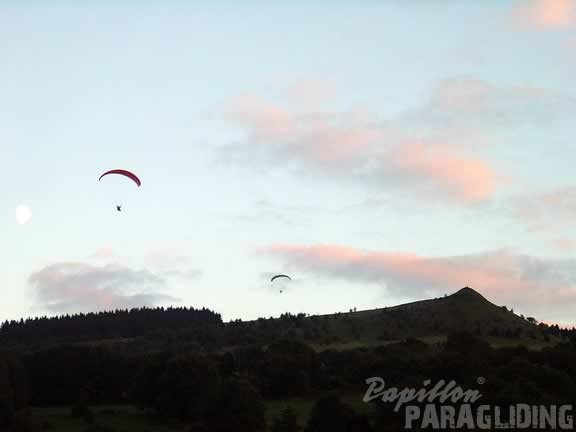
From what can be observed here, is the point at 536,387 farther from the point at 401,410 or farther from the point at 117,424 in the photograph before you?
the point at 117,424

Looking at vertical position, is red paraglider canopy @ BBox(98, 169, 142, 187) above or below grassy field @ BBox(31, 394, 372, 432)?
above

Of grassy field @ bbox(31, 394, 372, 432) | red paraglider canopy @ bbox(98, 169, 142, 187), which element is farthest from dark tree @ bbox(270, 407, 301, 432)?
red paraglider canopy @ bbox(98, 169, 142, 187)

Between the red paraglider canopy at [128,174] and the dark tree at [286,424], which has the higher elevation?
the red paraglider canopy at [128,174]

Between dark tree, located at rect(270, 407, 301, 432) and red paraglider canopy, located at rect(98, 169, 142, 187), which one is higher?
red paraglider canopy, located at rect(98, 169, 142, 187)

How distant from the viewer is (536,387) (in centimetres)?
11162

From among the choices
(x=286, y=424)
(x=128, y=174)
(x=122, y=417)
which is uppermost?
(x=128, y=174)

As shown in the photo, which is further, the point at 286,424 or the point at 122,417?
the point at 122,417

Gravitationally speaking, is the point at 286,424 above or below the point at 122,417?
below

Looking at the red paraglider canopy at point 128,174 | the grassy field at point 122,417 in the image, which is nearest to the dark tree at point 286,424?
the grassy field at point 122,417

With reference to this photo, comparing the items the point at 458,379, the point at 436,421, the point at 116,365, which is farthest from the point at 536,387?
the point at 116,365

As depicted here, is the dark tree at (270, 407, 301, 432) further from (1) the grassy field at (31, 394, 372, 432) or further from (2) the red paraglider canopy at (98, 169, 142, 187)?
(2) the red paraglider canopy at (98, 169, 142, 187)

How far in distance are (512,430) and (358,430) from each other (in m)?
17.0

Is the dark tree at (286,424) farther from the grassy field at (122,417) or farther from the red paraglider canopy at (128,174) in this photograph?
the red paraglider canopy at (128,174)

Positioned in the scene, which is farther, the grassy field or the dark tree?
the grassy field
